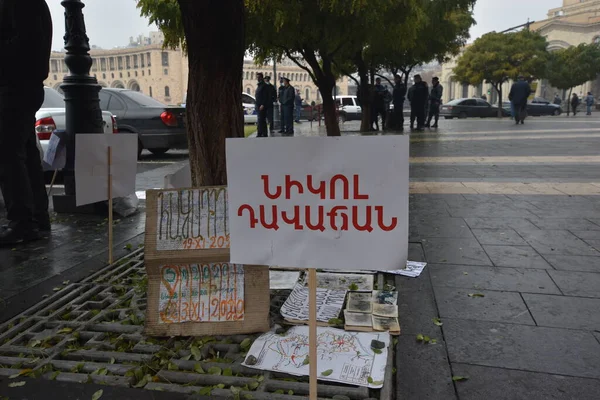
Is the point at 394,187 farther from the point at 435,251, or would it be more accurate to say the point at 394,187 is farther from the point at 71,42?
the point at 71,42

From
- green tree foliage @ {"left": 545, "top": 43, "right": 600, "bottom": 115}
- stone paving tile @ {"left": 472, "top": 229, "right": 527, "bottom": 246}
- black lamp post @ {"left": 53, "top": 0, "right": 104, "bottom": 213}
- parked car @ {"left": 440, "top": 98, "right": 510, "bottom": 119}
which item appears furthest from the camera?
green tree foliage @ {"left": 545, "top": 43, "right": 600, "bottom": 115}

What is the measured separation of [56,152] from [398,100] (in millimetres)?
14674

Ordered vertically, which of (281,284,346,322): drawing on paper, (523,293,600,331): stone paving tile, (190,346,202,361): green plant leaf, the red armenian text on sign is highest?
the red armenian text on sign

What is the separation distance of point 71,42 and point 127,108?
5.69m

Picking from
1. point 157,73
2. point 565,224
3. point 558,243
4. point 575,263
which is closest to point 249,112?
point 565,224

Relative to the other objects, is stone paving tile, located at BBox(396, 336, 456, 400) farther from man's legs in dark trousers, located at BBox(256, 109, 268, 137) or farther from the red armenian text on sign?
man's legs in dark trousers, located at BBox(256, 109, 268, 137)

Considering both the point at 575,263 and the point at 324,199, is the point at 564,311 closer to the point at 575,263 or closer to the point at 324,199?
the point at 575,263

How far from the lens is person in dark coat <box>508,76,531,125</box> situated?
2056 centimetres

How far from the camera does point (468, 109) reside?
3516 centimetres

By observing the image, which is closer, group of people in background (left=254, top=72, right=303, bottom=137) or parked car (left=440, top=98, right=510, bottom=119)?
group of people in background (left=254, top=72, right=303, bottom=137)

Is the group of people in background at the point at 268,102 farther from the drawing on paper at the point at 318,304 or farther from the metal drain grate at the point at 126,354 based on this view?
the metal drain grate at the point at 126,354

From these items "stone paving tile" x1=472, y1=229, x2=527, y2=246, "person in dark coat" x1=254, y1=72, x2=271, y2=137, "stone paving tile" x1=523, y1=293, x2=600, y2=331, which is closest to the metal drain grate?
"stone paving tile" x1=523, y1=293, x2=600, y2=331

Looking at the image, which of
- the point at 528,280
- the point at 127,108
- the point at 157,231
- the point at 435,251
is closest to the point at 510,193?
the point at 435,251

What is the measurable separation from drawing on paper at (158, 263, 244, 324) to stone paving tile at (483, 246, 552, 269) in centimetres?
214
